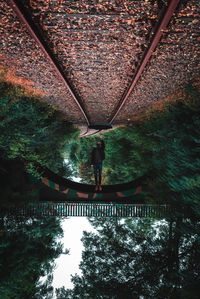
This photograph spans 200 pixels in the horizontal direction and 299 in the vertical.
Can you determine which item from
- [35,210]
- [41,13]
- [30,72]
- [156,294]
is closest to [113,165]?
[35,210]

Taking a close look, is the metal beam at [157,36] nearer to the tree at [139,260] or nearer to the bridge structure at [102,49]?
the bridge structure at [102,49]

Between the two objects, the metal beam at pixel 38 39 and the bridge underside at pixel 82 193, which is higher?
the metal beam at pixel 38 39

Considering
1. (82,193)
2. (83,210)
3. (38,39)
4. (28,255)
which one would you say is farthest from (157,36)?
(28,255)

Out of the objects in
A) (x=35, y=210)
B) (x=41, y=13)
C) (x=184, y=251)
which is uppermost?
(x=41, y=13)

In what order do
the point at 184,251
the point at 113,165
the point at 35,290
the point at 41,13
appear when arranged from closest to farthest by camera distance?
1. the point at 41,13
2. the point at 184,251
3. the point at 35,290
4. the point at 113,165

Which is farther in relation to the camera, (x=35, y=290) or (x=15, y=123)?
(x=35, y=290)

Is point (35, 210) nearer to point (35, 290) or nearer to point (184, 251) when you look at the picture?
point (35, 290)

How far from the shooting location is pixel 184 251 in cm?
648

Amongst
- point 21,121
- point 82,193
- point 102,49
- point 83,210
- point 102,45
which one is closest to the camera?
point 102,45

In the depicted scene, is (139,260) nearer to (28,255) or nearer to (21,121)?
(28,255)

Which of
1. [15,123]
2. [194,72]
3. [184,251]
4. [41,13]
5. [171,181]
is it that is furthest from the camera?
[184,251]

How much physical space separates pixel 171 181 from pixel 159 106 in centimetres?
259

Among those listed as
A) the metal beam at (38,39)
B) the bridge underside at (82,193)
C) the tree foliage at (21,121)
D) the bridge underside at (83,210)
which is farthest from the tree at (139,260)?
the metal beam at (38,39)

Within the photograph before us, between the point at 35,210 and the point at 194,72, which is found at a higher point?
the point at 194,72
